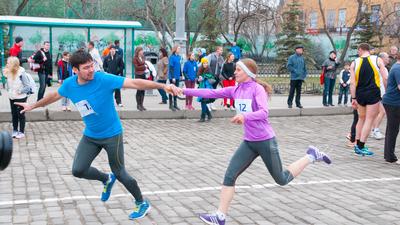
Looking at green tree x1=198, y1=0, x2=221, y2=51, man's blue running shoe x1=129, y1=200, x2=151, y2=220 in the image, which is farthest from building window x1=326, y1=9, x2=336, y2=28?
man's blue running shoe x1=129, y1=200, x2=151, y2=220

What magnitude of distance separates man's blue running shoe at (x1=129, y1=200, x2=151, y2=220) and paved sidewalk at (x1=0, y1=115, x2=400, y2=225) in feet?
0.24

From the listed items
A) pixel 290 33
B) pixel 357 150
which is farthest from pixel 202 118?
pixel 290 33

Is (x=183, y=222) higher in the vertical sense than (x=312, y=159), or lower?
lower

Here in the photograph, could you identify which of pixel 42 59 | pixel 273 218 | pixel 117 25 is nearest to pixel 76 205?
pixel 273 218

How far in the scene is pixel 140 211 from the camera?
5.66 m

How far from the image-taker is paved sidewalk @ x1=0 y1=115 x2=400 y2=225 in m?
5.79

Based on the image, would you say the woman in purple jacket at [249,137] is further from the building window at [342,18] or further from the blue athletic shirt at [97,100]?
→ the building window at [342,18]

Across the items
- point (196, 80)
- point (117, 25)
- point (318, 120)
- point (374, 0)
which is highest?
point (374, 0)

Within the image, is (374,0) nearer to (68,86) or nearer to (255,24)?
(255,24)

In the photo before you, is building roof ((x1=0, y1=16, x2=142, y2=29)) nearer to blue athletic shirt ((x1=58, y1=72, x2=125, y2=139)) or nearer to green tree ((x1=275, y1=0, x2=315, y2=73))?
green tree ((x1=275, y1=0, x2=315, y2=73))

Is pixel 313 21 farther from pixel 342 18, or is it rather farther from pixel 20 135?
pixel 20 135

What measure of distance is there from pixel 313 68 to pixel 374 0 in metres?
18.2

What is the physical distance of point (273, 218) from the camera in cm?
576

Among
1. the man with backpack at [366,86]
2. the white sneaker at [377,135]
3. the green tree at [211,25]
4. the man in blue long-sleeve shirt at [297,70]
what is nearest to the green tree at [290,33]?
the green tree at [211,25]
